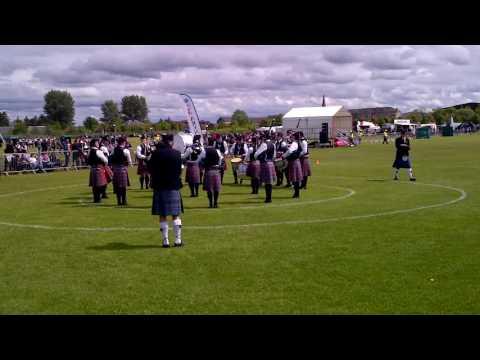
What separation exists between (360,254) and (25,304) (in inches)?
198

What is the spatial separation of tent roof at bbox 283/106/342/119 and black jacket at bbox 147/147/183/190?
5514cm

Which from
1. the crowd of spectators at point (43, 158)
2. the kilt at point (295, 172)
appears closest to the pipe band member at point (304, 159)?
the kilt at point (295, 172)

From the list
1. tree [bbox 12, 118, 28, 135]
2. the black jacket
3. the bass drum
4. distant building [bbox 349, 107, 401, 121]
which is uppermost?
distant building [bbox 349, 107, 401, 121]

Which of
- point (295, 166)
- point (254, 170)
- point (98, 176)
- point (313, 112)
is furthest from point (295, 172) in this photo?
point (313, 112)

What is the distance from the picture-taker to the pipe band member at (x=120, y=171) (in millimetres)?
16000

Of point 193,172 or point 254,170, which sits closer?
point 193,172

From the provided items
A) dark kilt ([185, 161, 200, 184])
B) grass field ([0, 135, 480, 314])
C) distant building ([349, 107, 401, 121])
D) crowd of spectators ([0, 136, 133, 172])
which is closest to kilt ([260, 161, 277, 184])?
grass field ([0, 135, 480, 314])

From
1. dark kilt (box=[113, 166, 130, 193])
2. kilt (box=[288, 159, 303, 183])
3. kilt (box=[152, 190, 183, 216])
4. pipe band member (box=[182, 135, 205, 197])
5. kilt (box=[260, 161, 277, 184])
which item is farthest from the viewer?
pipe band member (box=[182, 135, 205, 197])

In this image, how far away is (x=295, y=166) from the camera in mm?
16984

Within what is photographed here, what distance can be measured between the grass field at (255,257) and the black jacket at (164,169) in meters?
1.14

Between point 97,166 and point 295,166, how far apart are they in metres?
5.90

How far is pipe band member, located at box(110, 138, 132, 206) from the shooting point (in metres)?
16.0

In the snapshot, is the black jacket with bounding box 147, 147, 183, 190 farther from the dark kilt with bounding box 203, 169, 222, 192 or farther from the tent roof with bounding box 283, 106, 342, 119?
the tent roof with bounding box 283, 106, 342, 119

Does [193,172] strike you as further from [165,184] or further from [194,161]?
[165,184]
